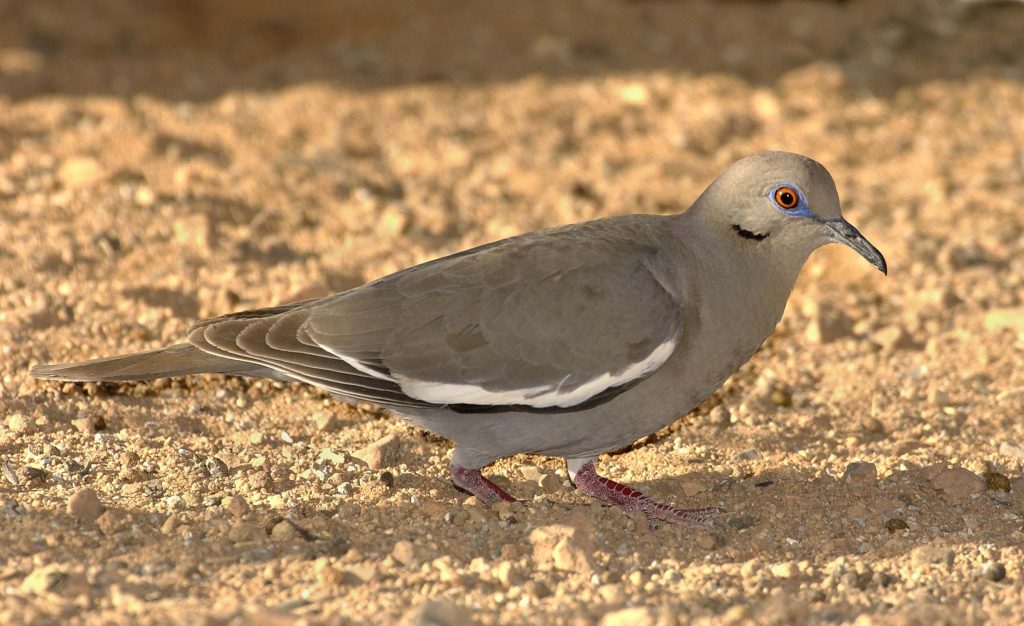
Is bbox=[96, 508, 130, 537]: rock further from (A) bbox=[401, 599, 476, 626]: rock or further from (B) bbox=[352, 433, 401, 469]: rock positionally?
(A) bbox=[401, 599, 476, 626]: rock

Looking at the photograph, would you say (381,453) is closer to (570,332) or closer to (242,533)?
(242,533)

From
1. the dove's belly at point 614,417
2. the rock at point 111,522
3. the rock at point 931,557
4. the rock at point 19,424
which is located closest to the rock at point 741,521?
the dove's belly at point 614,417

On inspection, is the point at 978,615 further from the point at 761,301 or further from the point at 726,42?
the point at 726,42

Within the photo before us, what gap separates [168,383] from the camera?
5.71 metres

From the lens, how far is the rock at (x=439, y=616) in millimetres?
3707

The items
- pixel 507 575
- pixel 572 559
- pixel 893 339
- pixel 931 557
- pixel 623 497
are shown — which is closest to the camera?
pixel 507 575

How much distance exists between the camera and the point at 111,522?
4.44 meters

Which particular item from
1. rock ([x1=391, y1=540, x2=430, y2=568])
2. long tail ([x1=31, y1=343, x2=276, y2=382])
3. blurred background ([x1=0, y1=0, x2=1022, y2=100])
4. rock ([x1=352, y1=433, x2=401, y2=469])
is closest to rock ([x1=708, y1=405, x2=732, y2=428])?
rock ([x1=352, y1=433, x2=401, y2=469])

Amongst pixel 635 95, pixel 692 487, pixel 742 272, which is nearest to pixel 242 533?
pixel 692 487

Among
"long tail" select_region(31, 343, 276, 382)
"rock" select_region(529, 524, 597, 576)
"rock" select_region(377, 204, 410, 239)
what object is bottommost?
"rock" select_region(529, 524, 597, 576)

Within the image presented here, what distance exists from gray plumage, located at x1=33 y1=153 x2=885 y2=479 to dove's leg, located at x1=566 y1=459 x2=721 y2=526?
206 millimetres

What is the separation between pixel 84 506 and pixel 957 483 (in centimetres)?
334

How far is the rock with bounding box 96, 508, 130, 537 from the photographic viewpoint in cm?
441

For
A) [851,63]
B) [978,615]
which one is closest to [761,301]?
[978,615]
